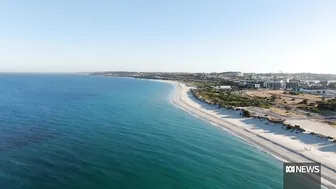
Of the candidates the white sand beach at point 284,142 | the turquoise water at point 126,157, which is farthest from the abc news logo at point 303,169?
the turquoise water at point 126,157

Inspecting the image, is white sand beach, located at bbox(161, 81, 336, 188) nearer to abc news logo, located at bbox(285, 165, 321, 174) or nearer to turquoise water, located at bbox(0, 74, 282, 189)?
abc news logo, located at bbox(285, 165, 321, 174)

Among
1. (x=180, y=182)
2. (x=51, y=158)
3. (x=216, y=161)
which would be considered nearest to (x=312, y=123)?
(x=216, y=161)

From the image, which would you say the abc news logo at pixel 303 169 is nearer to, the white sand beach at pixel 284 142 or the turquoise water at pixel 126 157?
the white sand beach at pixel 284 142

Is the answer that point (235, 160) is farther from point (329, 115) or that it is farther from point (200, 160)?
point (329, 115)

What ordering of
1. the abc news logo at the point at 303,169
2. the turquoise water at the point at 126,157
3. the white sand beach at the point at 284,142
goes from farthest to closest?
the white sand beach at the point at 284,142, the abc news logo at the point at 303,169, the turquoise water at the point at 126,157

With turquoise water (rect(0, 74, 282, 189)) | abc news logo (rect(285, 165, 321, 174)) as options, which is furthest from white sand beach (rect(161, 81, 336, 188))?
turquoise water (rect(0, 74, 282, 189))

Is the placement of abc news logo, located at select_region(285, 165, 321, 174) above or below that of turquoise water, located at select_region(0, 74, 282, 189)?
below
